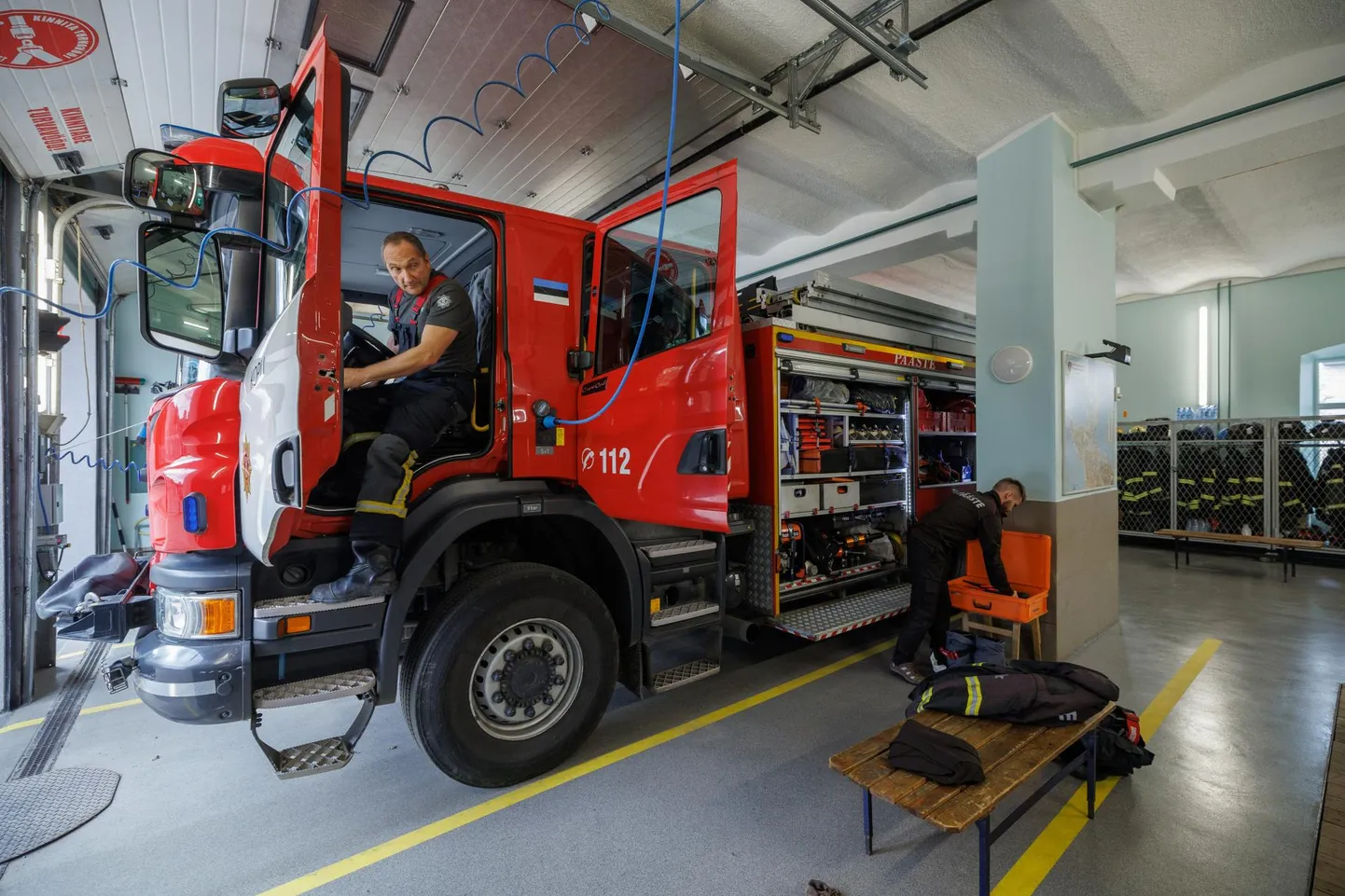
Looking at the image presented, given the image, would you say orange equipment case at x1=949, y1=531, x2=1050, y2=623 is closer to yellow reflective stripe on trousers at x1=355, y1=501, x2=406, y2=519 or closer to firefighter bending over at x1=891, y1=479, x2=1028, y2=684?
firefighter bending over at x1=891, y1=479, x2=1028, y2=684

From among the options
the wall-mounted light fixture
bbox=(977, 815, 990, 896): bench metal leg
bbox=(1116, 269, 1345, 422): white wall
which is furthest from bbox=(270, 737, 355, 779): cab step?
bbox=(1116, 269, 1345, 422): white wall

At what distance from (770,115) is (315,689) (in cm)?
482

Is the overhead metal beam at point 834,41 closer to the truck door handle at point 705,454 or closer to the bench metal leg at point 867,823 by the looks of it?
the truck door handle at point 705,454

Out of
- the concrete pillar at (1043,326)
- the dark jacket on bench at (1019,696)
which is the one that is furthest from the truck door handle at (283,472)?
the concrete pillar at (1043,326)

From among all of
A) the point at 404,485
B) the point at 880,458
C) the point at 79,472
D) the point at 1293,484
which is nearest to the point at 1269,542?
the point at 1293,484

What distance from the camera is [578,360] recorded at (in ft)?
10.9

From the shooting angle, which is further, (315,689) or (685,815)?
(685,815)

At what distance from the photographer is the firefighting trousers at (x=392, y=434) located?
8.18 feet

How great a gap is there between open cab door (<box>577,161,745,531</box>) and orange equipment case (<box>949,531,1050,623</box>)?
7.82 ft

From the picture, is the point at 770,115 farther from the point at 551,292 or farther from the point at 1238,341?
the point at 1238,341

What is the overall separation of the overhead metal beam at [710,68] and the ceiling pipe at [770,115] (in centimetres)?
25

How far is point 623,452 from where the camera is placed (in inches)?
127

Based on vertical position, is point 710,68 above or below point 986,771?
above

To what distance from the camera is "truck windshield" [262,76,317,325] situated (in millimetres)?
2320
